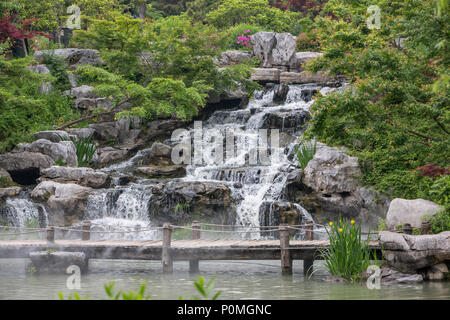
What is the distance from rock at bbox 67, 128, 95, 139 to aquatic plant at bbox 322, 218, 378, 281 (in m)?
16.3

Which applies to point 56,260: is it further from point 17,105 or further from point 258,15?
point 258,15

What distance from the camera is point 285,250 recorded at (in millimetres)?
12219

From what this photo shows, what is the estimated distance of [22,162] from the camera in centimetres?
2066

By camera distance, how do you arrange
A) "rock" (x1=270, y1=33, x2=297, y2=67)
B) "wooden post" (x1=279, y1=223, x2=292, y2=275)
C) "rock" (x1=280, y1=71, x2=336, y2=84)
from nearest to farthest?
"wooden post" (x1=279, y1=223, x2=292, y2=275) < "rock" (x1=280, y1=71, x2=336, y2=84) < "rock" (x1=270, y1=33, x2=297, y2=67)

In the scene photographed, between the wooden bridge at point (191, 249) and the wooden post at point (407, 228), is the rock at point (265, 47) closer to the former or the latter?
the wooden bridge at point (191, 249)

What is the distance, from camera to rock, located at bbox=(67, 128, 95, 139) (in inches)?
965

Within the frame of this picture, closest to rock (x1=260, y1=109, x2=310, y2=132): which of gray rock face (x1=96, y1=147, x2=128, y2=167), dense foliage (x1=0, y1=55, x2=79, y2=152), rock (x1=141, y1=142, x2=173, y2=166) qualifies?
rock (x1=141, y1=142, x2=173, y2=166)

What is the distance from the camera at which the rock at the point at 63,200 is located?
18578mm

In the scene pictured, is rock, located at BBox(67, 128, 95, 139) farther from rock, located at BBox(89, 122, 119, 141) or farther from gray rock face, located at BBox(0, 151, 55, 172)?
gray rock face, located at BBox(0, 151, 55, 172)

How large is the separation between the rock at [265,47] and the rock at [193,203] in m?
13.0

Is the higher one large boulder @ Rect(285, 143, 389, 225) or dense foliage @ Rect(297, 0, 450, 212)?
dense foliage @ Rect(297, 0, 450, 212)

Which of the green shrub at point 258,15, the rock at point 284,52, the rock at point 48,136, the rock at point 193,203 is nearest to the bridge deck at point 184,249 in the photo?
the rock at point 193,203

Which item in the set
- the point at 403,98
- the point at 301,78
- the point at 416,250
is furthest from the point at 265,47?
the point at 416,250
